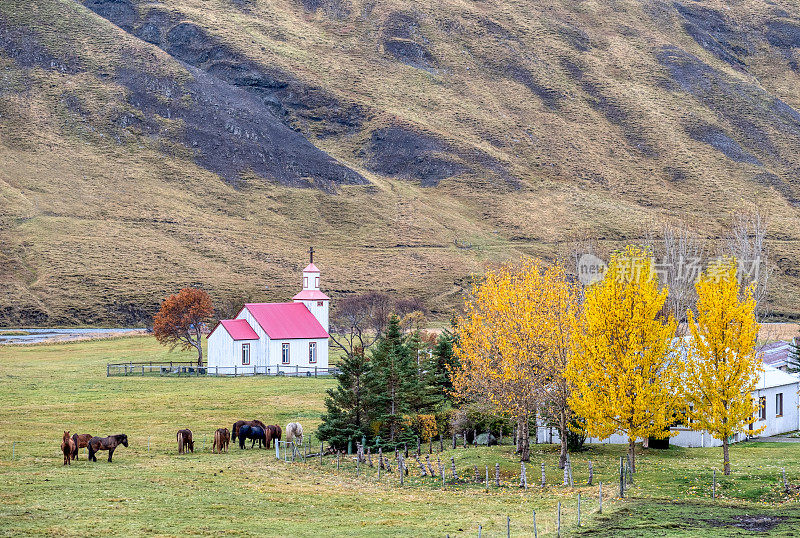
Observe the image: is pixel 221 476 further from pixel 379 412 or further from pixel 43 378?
pixel 43 378

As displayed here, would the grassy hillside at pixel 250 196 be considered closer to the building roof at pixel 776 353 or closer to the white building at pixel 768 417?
the building roof at pixel 776 353

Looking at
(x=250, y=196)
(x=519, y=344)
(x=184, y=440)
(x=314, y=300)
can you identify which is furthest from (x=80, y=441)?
(x=250, y=196)

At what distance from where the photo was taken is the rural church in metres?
73.7

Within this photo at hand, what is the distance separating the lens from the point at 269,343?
74.1 m

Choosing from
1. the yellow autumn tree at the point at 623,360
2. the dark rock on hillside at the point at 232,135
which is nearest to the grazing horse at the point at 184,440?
the yellow autumn tree at the point at 623,360

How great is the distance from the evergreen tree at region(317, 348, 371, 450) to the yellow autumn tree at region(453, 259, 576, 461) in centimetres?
535

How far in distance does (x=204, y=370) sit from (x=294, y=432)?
31.5 m

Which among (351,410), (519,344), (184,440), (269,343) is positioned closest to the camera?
(519,344)

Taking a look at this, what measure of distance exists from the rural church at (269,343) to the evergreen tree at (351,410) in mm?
32294

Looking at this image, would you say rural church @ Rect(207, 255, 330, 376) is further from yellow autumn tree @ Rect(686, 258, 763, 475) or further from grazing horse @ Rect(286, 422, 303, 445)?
yellow autumn tree @ Rect(686, 258, 763, 475)

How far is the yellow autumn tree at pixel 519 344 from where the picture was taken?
3644cm

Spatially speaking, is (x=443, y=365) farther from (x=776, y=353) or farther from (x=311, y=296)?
(x=311, y=296)

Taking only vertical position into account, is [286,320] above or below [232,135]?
below

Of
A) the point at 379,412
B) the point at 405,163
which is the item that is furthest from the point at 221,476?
the point at 405,163
